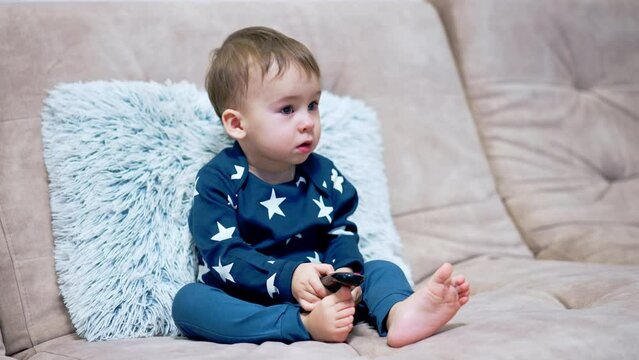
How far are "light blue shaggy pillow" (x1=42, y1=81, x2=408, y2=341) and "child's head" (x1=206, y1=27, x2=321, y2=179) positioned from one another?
13cm

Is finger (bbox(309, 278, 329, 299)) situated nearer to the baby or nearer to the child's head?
the baby

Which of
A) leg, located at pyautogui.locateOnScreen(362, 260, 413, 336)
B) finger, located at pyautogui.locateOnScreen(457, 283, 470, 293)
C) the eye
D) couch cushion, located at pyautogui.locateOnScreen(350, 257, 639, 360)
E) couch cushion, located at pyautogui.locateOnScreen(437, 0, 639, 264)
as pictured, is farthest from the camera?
couch cushion, located at pyautogui.locateOnScreen(437, 0, 639, 264)

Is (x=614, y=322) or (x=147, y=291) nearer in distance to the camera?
(x=614, y=322)

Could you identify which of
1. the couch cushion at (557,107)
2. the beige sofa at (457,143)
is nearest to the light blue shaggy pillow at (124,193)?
the beige sofa at (457,143)

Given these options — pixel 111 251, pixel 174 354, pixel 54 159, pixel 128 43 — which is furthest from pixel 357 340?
pixel 128 43

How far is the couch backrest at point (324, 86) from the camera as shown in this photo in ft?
4.70

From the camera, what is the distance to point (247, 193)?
1459mm

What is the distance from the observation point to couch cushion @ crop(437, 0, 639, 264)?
1.92m

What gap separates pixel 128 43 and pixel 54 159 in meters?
0.31

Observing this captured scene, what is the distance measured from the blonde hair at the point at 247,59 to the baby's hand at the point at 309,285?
1.10ft

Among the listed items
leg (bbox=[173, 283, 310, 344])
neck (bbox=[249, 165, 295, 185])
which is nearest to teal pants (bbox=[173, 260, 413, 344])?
leg (bbox=[173, 283, 310, 344])

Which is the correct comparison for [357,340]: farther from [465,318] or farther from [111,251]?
[111,251]

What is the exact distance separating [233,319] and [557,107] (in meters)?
1.13

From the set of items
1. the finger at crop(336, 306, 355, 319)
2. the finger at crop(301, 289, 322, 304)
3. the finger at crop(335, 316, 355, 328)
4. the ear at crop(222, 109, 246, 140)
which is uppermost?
the ear at crop(222, 109, 246, 140)
